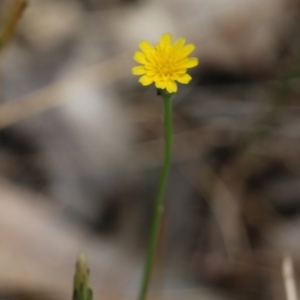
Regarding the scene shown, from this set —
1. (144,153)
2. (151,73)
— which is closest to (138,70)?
(151,73)

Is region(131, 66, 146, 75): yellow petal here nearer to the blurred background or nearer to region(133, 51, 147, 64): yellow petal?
region(133, 51, 147, 64): yellow petal

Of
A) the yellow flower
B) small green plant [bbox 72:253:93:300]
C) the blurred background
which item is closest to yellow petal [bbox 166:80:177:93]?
the yellow flower

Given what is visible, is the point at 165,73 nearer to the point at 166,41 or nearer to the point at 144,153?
the point at 166,41

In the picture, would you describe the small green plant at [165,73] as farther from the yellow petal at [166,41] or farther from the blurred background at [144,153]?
the blurred background at [144,153]

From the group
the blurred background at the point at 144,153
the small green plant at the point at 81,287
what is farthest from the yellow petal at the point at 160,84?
the blurred background at the point at 144,153

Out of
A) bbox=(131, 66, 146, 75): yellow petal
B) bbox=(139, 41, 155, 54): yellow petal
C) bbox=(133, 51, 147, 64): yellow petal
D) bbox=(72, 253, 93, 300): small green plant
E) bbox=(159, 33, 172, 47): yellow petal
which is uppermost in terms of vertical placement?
bbox=(159, 33, 172, 47): yellow petal

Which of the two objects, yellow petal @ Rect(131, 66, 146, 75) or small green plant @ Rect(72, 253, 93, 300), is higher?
yellow petal @ Rect(131, 66, 146, 75)
